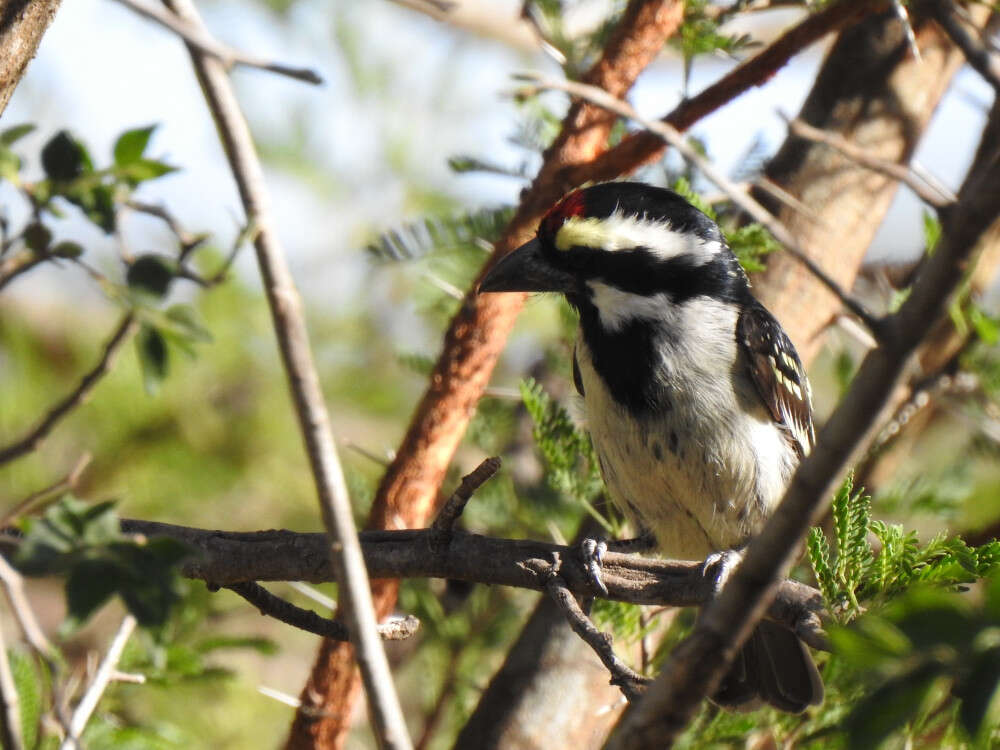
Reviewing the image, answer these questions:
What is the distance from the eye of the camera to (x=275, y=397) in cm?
465

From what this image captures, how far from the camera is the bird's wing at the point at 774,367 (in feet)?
9.20

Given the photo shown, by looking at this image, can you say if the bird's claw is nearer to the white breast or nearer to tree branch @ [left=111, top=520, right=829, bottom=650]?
tree branch @ [left=111, top=520, right=829, bottom=650]

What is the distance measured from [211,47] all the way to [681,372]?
5.62 ft

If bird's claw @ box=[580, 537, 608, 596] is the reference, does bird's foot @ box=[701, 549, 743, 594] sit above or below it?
above

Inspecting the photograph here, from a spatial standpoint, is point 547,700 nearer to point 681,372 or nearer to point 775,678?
point 775,678

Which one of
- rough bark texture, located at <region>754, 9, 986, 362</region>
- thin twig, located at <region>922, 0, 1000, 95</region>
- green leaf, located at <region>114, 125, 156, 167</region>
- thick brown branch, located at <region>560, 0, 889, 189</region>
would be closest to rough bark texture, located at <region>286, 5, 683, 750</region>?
thick brown branch, located at <region>560, 0, 889, 189</region>

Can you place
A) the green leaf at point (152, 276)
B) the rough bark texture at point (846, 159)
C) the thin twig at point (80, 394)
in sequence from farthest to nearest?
1. the rough bark texture at point (846, 159)
2. the green leaf at point (152, 276)
3. the thin twig at point (80, 394)

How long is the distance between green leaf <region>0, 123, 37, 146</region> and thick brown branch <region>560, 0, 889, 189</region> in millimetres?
1391

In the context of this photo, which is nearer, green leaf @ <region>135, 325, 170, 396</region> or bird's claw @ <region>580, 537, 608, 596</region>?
green leaf @ <region>135, 325, 170, 396</region>

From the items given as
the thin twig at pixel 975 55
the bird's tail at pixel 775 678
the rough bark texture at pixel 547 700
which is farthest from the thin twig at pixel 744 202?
the rough bark texture at pixel 547 700

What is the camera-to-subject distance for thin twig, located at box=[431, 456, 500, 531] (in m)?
1.82

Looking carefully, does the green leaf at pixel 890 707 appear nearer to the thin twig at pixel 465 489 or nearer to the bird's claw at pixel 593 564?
the thin twig at pixel 465 489

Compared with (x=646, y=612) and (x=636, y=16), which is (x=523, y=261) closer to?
(x=636, y=16)

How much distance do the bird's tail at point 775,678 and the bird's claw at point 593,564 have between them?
80 cm
